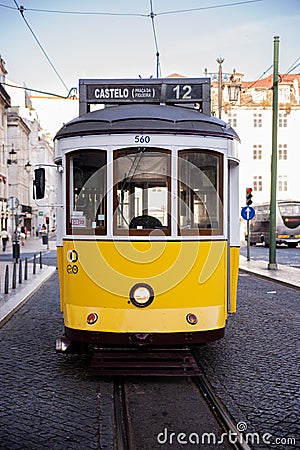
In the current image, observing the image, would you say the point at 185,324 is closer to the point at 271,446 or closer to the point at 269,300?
the point at 271,446

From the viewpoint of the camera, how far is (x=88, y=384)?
7.22m

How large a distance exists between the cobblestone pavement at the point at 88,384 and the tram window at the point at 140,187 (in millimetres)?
1796

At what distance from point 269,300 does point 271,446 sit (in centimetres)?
1046

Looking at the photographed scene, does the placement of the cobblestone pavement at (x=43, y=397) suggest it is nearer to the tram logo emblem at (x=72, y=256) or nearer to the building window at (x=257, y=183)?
the tram logo emblem at (x=72, y=256)

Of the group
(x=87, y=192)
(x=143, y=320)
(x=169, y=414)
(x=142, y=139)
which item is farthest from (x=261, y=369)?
(x=142, y=139)

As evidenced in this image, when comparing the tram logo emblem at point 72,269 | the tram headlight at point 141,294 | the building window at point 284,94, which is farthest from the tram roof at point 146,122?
the building window at point 284,94

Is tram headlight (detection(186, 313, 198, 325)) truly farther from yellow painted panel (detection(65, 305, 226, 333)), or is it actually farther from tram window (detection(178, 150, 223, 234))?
tram window (detection(178, 150, 223, 234))

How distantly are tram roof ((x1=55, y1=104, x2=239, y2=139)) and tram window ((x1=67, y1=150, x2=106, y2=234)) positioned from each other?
11.5 inches

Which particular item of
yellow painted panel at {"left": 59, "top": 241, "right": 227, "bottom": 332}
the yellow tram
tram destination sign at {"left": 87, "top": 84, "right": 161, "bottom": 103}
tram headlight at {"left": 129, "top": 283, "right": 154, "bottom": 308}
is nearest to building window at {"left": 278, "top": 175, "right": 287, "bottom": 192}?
tram destination sign at {"left": 87, "top": 84, "right": 161, "bottom": 103}

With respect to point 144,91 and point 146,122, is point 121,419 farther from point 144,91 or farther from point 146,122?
point 144,91

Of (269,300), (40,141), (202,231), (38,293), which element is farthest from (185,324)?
(40,141)

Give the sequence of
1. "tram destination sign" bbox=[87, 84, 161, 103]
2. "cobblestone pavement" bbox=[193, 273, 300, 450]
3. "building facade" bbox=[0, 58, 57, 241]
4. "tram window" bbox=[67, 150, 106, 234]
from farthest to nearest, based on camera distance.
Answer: "building facade" bbox=[0, 58, 57, 241]
"tram destination sign" bbox=[87, 84, 161, 103]
"tram window" bbox=[67, 150, 106, 234]
"cobblestone pavement" bbox=[193, 273, 300, 450]

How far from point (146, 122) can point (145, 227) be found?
3.86 ft

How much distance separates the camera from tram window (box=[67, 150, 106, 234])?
7.63m
